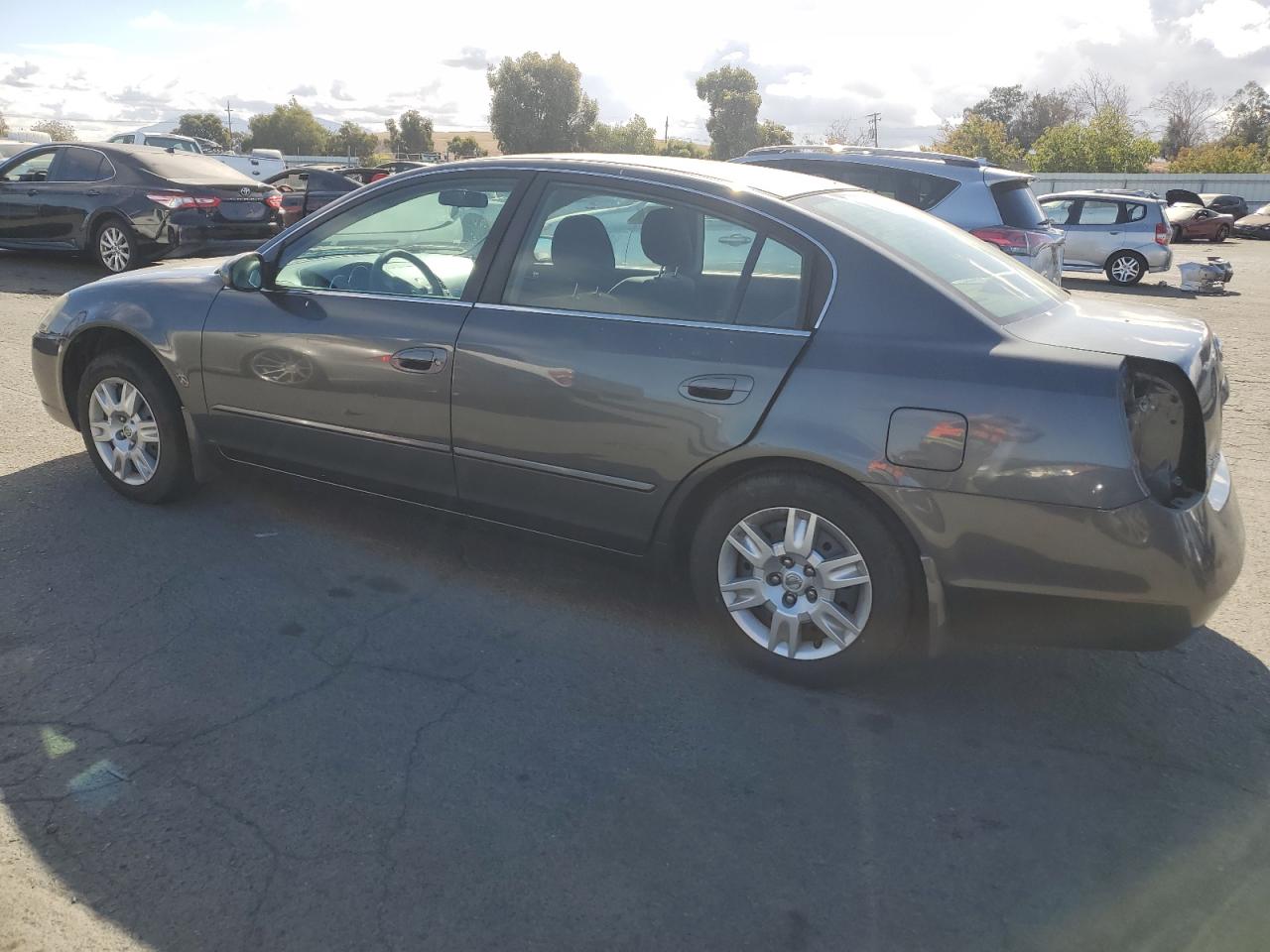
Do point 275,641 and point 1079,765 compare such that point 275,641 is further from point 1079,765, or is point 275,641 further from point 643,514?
point 1079,765

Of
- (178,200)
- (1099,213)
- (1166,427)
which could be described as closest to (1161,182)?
(1099,213)

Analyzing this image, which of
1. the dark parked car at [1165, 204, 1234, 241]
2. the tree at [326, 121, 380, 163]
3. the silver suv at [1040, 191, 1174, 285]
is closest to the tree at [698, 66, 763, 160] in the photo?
the tree at [326, 121, 380, 163]

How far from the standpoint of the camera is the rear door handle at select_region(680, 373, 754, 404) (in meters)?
3.33

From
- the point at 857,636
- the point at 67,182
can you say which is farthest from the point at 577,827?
the point at 67,182

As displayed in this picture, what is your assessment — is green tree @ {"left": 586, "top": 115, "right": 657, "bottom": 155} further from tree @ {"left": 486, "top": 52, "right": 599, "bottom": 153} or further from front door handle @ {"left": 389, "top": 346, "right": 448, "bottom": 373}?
front door handle @ {"left": 389, "top": 346, "right": 448, "bottom": 373}

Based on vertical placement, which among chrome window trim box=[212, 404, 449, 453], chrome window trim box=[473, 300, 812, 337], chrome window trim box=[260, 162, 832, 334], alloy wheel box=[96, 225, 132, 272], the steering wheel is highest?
chrome window trim box=[260, 162, 832, 334]

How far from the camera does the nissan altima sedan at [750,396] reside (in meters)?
3.01

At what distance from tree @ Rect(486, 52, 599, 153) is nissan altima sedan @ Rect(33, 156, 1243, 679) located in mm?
76012

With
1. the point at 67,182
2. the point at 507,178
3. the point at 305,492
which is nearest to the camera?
the point at 507,178

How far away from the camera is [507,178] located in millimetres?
4000

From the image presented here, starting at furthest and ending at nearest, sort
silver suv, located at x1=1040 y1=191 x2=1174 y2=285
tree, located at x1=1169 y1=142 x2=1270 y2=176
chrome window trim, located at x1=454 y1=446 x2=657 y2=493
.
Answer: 1. tree, located at x1=1169 y1=142 x2=1270 y2=176
2. silver suv, located at x1=1040 y1=191 x2=1174 y2=285
3. chrome window trim, located at x1=454 y1=446 x2=657 y2=493

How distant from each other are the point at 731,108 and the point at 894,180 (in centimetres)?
8681

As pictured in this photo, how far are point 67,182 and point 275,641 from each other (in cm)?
1119

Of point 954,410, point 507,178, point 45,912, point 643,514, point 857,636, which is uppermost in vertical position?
point 507,178
